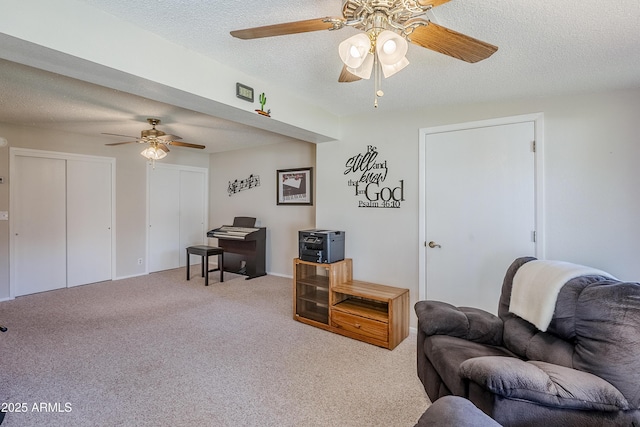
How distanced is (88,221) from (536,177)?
5.91 metres

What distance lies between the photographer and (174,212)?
19.7 ft

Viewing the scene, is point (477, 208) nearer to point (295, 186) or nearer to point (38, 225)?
point (295, 186)

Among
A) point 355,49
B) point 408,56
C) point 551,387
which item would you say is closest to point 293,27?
point 355,49

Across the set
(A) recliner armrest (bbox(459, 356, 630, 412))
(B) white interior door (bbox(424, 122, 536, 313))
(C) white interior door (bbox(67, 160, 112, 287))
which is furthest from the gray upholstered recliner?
(C) white interior door (bbox(67, 160, 112, 287))

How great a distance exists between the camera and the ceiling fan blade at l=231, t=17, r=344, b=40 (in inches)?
51.0

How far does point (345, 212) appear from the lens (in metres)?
3.68

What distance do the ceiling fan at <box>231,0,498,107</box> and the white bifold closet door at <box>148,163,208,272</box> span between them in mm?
5038

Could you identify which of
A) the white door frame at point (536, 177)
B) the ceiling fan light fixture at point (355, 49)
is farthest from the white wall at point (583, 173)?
the ceiling fan light fixture at point (355, 49)

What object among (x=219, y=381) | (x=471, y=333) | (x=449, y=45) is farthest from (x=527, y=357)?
(x=219, y=381)

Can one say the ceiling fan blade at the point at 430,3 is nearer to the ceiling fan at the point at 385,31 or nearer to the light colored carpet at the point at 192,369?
the ceiling fan at the point at 385,31

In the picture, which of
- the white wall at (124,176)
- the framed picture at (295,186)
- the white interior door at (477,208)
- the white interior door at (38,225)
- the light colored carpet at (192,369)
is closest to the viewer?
the light colored carpet at (192,369)

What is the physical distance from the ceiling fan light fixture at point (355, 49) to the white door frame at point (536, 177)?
197cm

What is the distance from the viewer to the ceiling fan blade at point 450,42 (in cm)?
134

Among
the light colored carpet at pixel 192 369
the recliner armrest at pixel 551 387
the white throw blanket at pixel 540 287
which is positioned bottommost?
the light colored carpet at pixel 192 369
